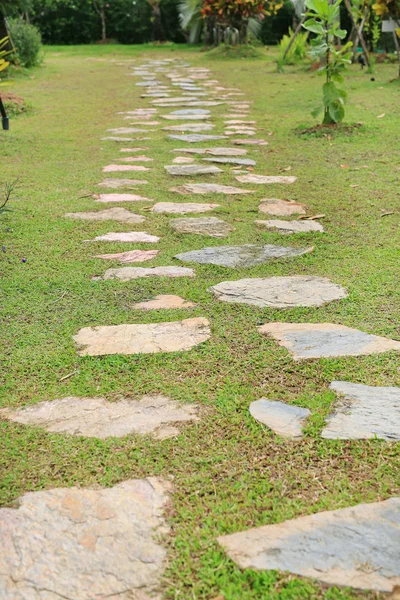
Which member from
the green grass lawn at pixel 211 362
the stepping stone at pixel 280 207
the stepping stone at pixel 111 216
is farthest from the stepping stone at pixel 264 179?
the stepping stone at pixel 111 216

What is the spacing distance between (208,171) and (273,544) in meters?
3.43

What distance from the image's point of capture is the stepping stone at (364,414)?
1.56 m

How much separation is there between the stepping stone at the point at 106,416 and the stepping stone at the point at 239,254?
113 centimetres

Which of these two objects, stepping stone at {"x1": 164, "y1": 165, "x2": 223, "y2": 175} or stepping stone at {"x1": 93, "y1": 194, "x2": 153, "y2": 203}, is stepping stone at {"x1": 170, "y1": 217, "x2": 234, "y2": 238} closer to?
stepping stone at {"x1": 93, "y1": 194, "x2": 153, "y2": 203}

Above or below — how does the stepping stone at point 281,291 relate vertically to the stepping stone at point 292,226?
below

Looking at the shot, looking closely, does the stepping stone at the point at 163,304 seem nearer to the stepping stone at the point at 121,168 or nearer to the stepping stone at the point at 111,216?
the stepping stone at the point at 111,216

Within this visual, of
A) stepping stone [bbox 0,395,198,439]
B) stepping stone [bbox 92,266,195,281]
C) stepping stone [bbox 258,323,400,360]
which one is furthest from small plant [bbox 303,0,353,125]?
stepping stone [bbox 0,395,198,439]

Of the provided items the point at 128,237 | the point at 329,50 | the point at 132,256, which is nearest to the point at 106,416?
the point at 132,256

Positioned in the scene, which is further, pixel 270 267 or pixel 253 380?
pixel 270 267

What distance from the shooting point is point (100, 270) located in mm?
2701

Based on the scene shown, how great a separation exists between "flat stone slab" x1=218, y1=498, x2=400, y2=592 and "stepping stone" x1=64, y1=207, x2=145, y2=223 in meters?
2.31

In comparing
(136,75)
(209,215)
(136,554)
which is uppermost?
(136,75)

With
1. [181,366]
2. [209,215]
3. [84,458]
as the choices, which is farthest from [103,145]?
[84,458]

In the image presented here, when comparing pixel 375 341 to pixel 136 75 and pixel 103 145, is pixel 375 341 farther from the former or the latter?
pixel 136 75
